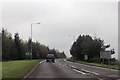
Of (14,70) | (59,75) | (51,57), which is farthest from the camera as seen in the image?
(51,57)

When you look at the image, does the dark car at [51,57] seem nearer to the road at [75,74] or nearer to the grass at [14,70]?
the grass at [14,70]

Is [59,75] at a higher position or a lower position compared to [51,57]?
lower

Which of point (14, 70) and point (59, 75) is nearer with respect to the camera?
point (59, 75)

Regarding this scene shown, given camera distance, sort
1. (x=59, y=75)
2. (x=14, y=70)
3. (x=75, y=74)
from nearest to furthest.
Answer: (x=59, y=75) → (x=75, y=74) → (x=14, y=70)

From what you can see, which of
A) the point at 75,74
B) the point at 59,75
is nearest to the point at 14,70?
the point at 75,74

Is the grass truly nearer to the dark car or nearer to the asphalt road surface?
the asphalt road surface

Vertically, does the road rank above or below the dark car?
below

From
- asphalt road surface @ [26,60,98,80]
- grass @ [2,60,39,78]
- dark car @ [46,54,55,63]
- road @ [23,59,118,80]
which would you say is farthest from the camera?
dark car @ [46,54,55,63]

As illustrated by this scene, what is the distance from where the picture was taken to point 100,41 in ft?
317

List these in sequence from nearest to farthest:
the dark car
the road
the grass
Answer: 1. the road
2. the grass
3. the dark car

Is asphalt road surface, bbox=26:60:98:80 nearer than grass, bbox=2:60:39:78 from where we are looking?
Yes

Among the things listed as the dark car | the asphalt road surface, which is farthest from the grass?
the dark car

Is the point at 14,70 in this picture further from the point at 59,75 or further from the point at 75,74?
the point at 59,75

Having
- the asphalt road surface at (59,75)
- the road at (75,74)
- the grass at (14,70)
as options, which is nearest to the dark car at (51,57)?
the grass at (14,70)
